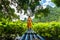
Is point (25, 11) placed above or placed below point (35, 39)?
above

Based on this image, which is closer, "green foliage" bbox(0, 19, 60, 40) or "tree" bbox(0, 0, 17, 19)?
"tree" bbox(0, 0, 17, 19)

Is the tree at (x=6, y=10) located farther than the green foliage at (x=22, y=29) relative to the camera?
No

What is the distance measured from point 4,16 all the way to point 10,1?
52cm

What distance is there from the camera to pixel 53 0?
1141cm

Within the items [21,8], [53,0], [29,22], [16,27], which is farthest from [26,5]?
[53,0]

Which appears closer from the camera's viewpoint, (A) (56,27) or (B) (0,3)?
(B) (0,3)

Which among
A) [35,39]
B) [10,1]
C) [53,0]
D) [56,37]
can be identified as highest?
[53,0]

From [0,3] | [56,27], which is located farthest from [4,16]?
[56,27]

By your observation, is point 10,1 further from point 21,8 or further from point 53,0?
point 53,0

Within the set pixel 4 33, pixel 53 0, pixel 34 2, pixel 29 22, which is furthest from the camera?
pixel 53 0

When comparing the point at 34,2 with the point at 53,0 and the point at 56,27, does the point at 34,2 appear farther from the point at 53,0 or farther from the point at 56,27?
the point at 53,0

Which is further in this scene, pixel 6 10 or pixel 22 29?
pixel 22 29

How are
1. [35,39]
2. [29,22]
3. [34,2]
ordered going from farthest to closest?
[34,2], [35,39], [29,22]

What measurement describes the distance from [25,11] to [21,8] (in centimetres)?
15
